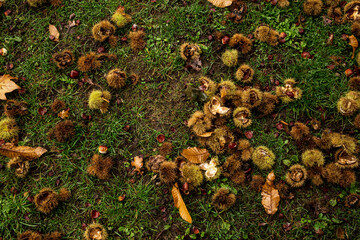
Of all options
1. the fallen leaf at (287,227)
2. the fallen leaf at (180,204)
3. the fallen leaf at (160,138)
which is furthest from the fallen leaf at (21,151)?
the fallen leaf at (287,227)

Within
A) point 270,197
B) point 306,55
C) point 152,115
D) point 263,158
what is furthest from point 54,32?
point 270,197

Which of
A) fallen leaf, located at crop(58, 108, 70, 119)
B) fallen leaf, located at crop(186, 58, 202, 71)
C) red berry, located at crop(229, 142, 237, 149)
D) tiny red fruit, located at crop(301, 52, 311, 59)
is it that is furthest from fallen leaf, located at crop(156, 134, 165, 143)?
tiny red fruit, located at crop(301, 52, 311, 59)

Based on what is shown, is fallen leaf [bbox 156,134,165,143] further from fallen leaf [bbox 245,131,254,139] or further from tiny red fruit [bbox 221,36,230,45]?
tiny red fruit [bbox 221,36,230,45]

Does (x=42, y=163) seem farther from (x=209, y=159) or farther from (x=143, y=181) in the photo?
(x=209, y=159)

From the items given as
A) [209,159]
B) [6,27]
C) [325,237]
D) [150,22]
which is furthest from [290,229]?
[6,27]

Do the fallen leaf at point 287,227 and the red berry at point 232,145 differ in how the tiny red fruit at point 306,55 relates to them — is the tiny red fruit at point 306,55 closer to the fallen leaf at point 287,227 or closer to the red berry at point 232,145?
the red berry at point 232,145

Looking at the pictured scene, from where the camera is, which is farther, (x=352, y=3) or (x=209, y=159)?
(x=352, y=3)
